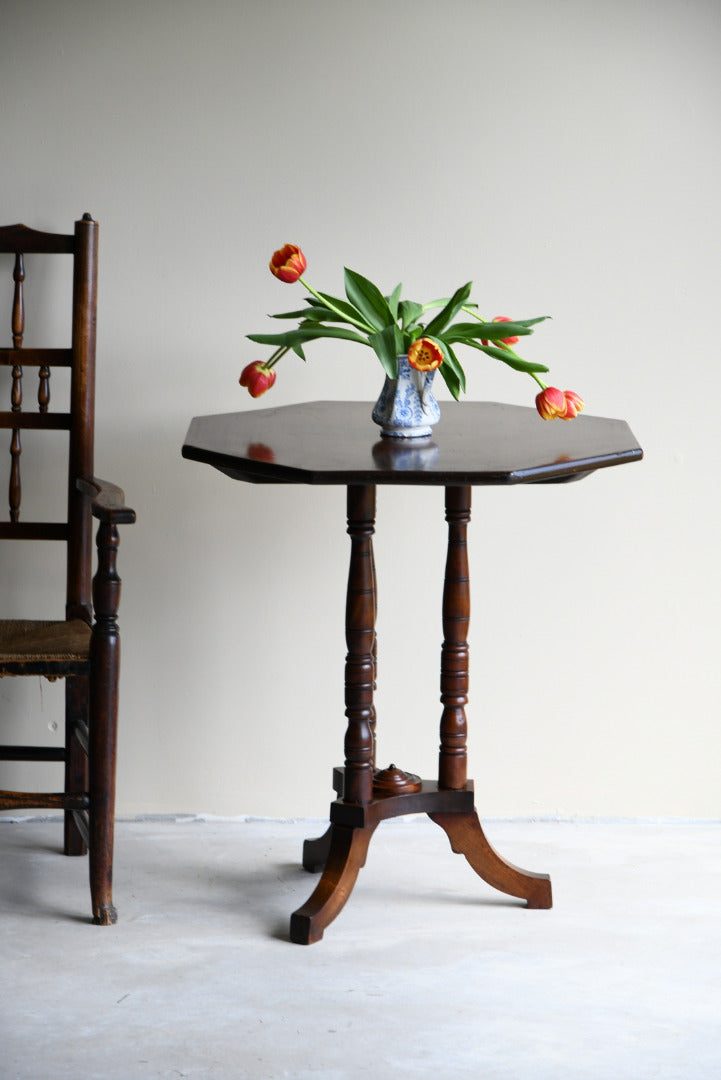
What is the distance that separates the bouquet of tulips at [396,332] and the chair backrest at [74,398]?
0.43 m

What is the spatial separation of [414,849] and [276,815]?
0.34 meters

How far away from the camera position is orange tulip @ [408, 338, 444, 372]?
1.93 metres

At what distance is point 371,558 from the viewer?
213 cm

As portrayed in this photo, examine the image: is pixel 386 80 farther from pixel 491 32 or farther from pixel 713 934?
pixel 713 934

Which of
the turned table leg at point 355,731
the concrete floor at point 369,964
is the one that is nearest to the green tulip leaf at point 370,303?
the turned table leg at point 355,731

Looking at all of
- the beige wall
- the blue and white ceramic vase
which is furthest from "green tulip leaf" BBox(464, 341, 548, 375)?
the beige wall

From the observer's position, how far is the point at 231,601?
8.71 ft

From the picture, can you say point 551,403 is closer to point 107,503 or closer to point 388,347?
point 388,347

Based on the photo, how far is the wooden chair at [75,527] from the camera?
2.07 metres

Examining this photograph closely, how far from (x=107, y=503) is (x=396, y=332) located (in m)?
0.57

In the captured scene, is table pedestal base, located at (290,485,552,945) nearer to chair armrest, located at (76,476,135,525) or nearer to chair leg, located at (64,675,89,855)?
chair armrest, located at (76,476,135,525)

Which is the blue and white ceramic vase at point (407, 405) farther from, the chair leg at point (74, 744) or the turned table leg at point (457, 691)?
the chair leg at point (74, 744)

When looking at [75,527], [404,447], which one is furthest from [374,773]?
[75,527]

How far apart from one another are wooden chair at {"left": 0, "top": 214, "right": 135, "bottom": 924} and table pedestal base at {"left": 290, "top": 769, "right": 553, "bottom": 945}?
1.20 feet
